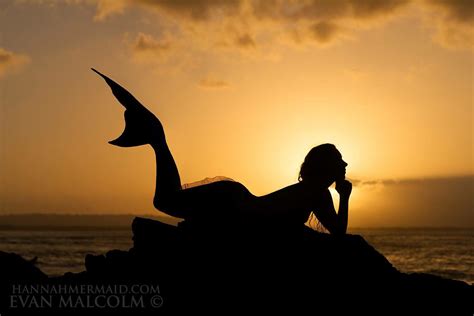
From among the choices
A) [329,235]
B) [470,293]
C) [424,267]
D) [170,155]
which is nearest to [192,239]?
[170,155]

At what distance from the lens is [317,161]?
8.76 metres

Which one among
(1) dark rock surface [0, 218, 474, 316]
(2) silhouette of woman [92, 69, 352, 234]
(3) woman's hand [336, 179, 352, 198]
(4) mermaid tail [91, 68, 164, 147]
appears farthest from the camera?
(3) woman's hand [336, 179, 352, 198]

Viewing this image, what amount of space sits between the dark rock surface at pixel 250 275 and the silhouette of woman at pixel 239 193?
0.22m

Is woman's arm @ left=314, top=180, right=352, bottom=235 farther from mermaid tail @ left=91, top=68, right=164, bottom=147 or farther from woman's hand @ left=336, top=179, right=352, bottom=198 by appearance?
mermaid tail @ left=91, top=68, right=164, bottom=147

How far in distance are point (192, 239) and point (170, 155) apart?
1.21 m

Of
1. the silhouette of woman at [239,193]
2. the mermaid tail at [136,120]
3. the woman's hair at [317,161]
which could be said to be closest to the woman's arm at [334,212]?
the silhouette of woman at [239,193]

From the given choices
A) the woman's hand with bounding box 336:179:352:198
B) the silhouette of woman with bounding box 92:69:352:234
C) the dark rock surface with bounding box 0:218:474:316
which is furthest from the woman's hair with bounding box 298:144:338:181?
the dark rock surface with bounding box 0:218:474:316

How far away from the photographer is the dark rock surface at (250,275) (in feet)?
26.3

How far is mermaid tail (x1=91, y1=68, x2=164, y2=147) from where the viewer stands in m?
8.66

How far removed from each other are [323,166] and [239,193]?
1.23m

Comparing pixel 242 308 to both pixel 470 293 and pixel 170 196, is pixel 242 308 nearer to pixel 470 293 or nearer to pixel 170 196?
pixel 170 196

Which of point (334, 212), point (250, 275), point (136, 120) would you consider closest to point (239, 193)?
point (250, 275)

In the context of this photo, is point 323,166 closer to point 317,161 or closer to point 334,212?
point 317,161

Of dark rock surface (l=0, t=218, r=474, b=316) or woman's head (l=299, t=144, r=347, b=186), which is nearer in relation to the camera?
dark rock surface (l=0, t=218, r=474, b=316)
